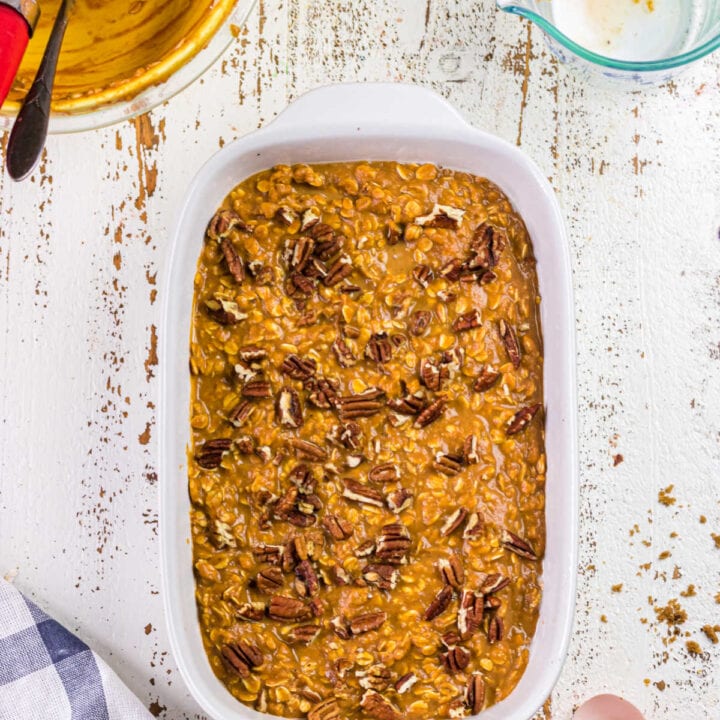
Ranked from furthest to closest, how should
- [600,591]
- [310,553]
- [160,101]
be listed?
[600,591] < [310,553] < [160,101]

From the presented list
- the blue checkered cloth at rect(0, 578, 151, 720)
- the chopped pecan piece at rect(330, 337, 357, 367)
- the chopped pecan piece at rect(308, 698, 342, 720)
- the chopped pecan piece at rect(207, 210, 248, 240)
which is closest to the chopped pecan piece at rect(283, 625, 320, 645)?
the chopped pecan piece at rect(308, 698, 342, 720)

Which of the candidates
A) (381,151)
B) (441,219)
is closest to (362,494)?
(441,219)

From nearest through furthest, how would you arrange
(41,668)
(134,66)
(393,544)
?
1. (134,66)
2. (393,544)
3. (41,668)

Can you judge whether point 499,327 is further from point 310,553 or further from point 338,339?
point 310,553

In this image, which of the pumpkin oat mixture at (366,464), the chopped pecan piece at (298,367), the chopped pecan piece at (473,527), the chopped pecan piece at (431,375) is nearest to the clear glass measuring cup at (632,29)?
→ the pumpkin oat mixture at (366,464)

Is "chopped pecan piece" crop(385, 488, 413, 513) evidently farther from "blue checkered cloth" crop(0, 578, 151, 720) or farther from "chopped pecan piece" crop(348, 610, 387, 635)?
"blue checkered cloth" crop(0, 578, 151, 720)

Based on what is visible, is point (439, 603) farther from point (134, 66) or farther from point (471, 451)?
point (134, 66)

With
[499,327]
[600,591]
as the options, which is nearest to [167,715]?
[600,591]
